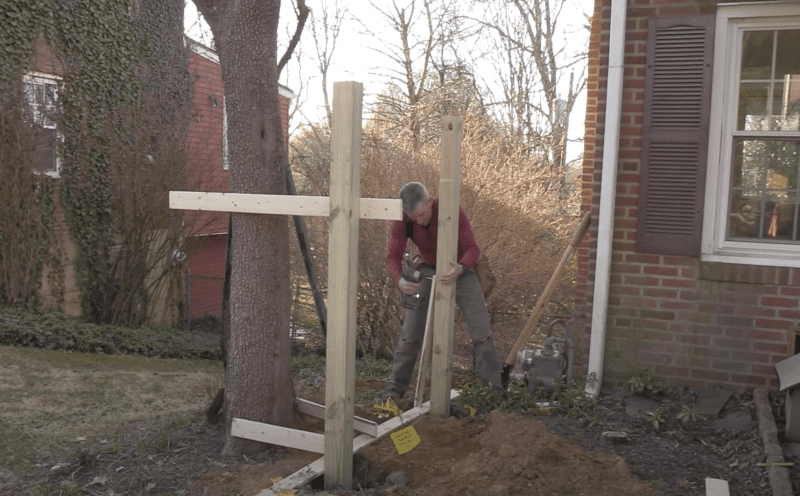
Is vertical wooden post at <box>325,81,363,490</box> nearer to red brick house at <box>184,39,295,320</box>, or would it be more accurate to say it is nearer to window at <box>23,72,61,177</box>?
window at <box>23,72,61,177</box>

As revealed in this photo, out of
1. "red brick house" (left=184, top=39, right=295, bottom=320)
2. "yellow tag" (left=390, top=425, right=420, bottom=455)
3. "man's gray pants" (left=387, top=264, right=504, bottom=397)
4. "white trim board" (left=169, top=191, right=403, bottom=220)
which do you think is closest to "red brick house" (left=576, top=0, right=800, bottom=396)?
"man's gray pants" (left=387, top=264, right=504, bottom=397)

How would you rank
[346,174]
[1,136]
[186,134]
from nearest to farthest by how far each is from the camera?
1. [346,174]
2. [1,136]
3. [186,134]

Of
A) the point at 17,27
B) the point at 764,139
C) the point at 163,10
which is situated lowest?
the point at 764,139

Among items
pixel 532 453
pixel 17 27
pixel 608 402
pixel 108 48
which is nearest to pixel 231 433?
pixel 532 453

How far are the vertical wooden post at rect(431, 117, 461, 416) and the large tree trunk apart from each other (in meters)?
1.14

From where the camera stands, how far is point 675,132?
5.78 metres

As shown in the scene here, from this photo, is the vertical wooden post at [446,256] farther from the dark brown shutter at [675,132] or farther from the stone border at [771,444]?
the stone border at [771,444]

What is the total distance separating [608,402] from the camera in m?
5.79

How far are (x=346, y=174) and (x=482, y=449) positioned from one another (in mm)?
1899

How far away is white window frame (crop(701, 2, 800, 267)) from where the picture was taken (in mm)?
5574

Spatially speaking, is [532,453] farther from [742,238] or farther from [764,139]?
[764,139]

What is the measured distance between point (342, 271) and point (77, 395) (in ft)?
13.3

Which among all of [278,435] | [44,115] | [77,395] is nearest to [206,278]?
[44,115]

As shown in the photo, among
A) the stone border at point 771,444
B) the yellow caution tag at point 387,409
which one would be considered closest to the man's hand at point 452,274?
the yellow caution tag at point 387,409
